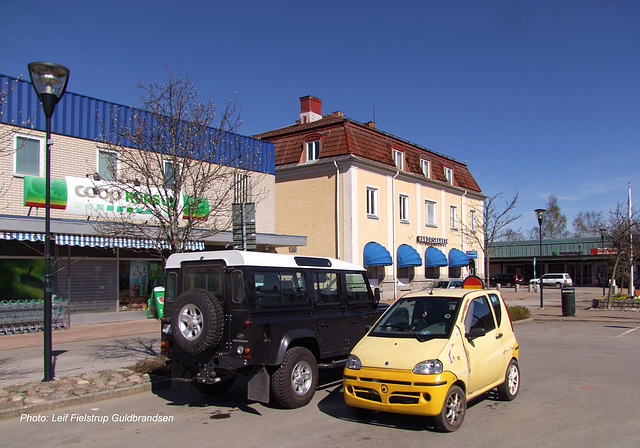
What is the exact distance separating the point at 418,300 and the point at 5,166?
1450 cm

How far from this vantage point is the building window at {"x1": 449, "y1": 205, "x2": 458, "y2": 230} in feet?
127

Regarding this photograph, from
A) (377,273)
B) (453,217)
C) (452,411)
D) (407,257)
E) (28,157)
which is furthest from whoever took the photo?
(453,217)

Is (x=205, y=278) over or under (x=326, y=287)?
over

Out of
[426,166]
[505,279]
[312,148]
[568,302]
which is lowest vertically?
[505,279]

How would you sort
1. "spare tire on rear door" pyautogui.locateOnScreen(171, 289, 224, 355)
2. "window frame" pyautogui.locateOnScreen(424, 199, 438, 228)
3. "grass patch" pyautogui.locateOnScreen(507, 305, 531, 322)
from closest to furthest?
1. "spare tire on rear door" pyautogui.locateOnScreen(171, 289, 224, 355)
2. "grass patch" pyautogui.locateOnScreen(507, 305, 531, 322)
3. "window frame" pyautogui.locateOnScreen(424, 199, 438, 228)

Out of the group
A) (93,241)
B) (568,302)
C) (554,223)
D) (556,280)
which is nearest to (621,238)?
(568,302)

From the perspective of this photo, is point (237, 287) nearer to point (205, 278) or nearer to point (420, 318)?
point (205, 278)

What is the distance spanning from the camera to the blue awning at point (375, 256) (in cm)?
2877

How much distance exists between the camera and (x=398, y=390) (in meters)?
6.16

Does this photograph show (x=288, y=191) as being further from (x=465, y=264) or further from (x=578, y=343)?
(x=578, y=343)

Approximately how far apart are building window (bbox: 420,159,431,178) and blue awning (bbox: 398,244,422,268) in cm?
613

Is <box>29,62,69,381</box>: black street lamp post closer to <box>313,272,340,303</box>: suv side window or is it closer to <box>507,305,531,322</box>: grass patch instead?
<box>313,272,340,303</box>: suv side window

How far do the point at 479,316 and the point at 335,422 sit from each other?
2.35 meters

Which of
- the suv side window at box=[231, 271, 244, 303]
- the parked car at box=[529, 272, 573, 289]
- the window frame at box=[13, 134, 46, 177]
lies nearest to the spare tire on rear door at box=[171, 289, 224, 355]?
the suv side window at box=[231, 271, 244, 303]
